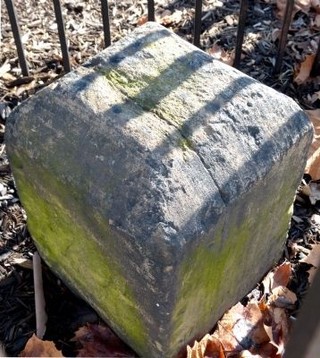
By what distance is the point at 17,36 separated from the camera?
2.98 meters

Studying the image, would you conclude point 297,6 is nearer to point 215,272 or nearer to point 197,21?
point 197,21

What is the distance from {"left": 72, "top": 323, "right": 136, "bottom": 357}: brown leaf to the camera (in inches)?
84.1

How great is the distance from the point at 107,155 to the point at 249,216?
1.54 feet

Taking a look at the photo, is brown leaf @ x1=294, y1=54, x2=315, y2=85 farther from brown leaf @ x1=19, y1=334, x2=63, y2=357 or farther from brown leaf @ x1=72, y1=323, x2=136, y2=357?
brown leaf @ x1=19, y1=334, x2=63, y2=357

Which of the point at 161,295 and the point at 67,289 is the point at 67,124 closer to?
the point at 161,295

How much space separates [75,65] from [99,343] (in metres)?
1.55

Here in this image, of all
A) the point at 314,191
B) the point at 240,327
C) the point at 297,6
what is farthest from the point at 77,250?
the point at 297,6

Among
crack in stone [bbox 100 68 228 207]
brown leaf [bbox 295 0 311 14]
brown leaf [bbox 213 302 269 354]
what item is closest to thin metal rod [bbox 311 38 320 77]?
brown leaf [bbox 295 0 311 14]

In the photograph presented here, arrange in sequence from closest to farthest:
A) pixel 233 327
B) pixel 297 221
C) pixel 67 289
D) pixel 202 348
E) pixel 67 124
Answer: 1. pixel 67 124
2. pixel 202 348
3. pixel 233 327
4. pixel 67 289
5. pixel 297 221

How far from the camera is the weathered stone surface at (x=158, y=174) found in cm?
166

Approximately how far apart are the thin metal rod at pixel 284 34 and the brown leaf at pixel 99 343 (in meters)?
1.61

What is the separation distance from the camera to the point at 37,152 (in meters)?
1.86

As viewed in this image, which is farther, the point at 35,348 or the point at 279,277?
the point at 279,277

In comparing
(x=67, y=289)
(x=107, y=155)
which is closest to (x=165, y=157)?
(x=107, y=155)
